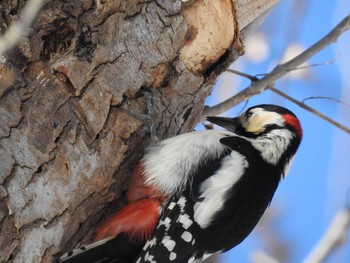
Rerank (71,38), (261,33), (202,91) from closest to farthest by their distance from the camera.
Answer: (71,38) < (202,91) < (261,33)

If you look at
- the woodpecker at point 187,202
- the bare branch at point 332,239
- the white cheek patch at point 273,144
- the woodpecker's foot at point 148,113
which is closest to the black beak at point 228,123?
the white cheek patch at point 273,144

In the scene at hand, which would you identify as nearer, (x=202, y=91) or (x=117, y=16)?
(x=117, y=16)

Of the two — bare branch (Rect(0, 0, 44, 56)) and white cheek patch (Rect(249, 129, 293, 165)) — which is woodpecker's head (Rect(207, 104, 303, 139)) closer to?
white cheek patch (Rect(249, 129, 293, 165))

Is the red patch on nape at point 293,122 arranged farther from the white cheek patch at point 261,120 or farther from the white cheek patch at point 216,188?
the white cheek patch at point 216,188

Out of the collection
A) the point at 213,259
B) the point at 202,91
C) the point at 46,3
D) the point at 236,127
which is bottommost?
the point at 213,259

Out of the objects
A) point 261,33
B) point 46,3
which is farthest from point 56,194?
point 261,33

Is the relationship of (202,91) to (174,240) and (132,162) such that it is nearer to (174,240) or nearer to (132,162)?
(132,162)

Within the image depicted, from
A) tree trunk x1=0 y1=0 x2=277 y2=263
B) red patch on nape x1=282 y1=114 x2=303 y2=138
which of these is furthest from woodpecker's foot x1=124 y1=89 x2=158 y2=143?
red patch on nape x1=282 y1=114 x2=303 y2=138

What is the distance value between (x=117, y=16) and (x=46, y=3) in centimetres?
33

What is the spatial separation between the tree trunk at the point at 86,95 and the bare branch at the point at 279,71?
33 centimetres

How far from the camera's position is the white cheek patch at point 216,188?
9.65 feet

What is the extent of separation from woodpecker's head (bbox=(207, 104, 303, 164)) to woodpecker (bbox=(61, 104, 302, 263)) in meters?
0.12

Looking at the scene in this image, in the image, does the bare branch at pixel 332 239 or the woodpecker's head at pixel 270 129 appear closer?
the bare branch at pixel 332 239

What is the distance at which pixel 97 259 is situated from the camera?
282 centimetres
